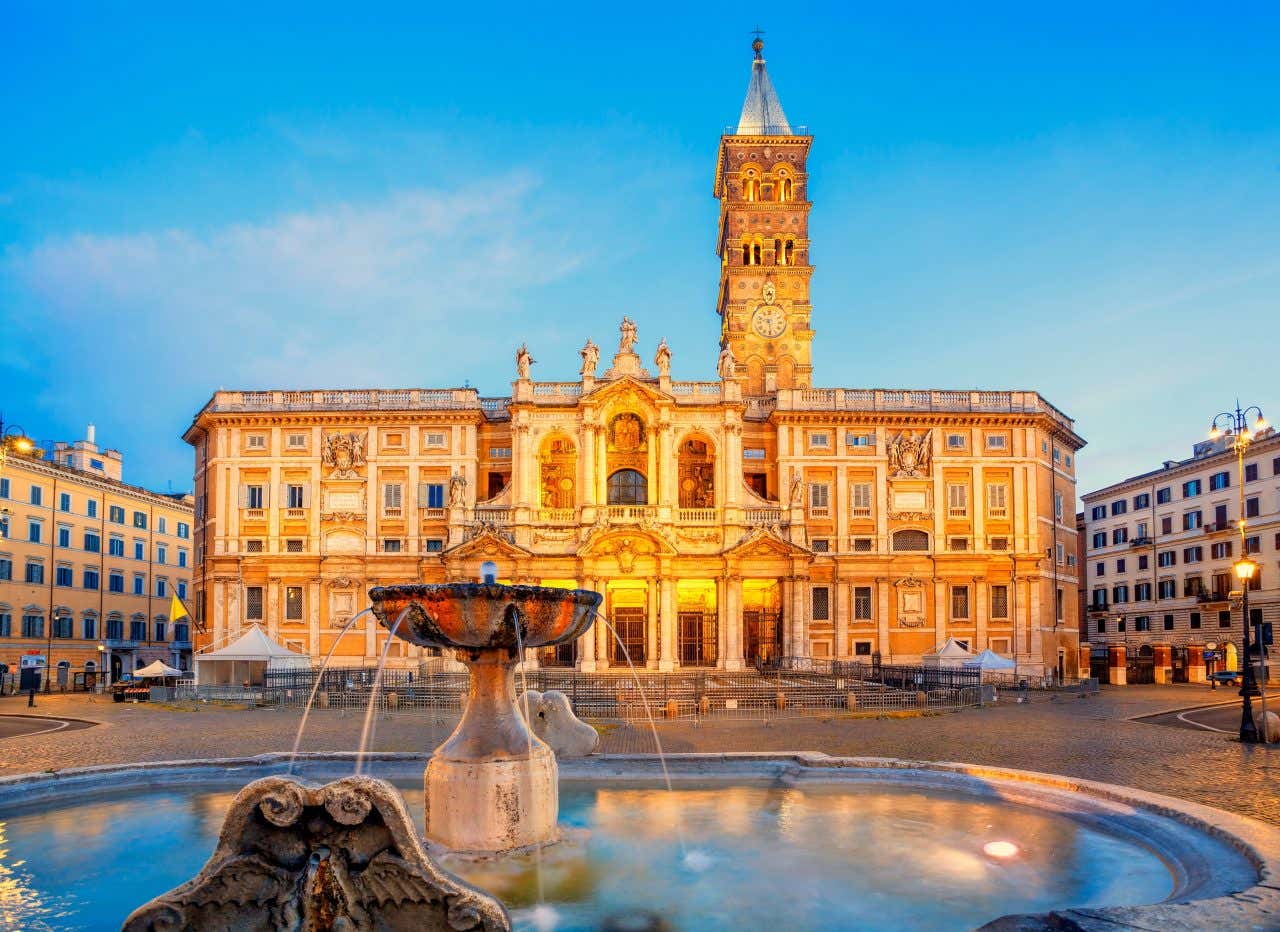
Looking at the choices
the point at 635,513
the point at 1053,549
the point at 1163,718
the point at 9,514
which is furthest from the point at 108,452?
the point at 1163,718

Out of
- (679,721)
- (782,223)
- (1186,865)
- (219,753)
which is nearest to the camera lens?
(1186,865)

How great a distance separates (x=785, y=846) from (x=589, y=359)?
127 feet

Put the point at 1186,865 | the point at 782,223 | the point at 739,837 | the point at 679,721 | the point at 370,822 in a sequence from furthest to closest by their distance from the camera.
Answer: the point at 782,223 → the point at 679,721 → the point at 739,837 → the point at 1186,865 → the point at 370,822

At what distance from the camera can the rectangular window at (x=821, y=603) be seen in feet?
154

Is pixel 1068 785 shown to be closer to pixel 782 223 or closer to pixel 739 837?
pixel 739 837

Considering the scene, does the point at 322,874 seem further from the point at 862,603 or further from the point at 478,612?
the point at 862,603

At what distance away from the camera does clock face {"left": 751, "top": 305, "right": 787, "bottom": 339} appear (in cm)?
5722

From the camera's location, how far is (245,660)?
114 feet

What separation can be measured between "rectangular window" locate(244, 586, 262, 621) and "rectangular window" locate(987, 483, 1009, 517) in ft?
122

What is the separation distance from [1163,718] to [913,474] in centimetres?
2405

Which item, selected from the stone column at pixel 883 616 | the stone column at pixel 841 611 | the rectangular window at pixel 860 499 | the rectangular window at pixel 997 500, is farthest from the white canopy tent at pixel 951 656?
the rectangular window at pixel 997 500

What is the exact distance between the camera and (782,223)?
58.8 m

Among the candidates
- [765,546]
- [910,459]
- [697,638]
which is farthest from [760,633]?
[910,459]

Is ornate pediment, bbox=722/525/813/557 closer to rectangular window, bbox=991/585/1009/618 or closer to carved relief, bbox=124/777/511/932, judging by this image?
rectangular window, bbox=991/585/1009/618
